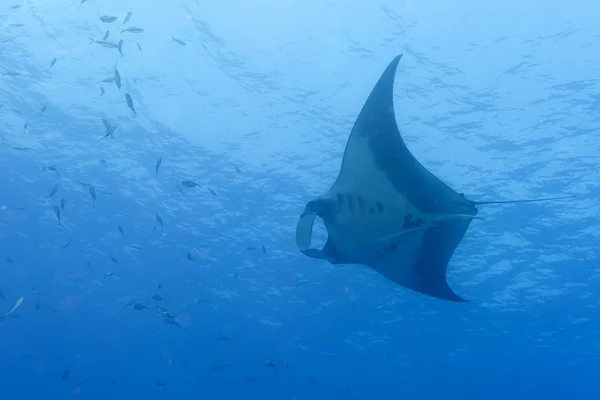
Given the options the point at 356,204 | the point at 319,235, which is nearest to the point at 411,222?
the point at 356,204

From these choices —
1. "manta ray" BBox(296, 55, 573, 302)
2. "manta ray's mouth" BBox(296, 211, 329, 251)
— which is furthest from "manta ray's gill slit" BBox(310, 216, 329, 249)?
"manta ray's mouth" BBox(296, 211, 329, 251)

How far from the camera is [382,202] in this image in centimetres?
500

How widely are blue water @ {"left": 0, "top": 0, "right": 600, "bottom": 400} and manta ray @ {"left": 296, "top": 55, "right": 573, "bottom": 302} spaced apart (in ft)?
22.9

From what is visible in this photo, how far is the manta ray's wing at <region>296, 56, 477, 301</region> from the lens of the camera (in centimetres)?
483

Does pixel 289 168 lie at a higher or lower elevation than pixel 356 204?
lower

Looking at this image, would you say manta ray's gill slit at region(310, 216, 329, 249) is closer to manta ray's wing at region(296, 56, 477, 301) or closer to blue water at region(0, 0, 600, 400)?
blue water at region(0, 0, 600, 400)

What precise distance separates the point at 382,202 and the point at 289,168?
37.6 ft

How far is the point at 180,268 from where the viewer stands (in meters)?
24.9

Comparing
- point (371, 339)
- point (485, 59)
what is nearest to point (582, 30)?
point (485, 59)

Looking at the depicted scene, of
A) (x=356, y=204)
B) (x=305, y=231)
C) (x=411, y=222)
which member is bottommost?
(x=305, y=231)

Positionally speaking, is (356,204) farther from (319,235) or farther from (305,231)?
(319,235)

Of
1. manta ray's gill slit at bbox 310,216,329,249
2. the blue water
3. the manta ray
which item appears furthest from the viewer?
manta ray's gill slit at bbox 310,216,329,249

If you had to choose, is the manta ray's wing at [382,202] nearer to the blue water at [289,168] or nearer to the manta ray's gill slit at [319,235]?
the blue water at [289,168]

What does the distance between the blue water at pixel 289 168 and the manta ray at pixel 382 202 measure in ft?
22.9
